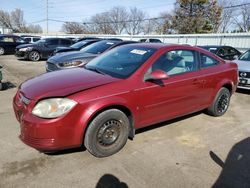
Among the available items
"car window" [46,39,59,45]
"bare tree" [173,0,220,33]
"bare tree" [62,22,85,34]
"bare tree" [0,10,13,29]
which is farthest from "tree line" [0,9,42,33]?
"car window" [46,39,59,45]

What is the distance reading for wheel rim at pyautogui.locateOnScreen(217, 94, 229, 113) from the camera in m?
5.78

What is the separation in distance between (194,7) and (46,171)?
42837mm

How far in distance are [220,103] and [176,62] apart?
1.74 meters

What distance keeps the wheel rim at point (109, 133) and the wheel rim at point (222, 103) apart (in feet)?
9.27

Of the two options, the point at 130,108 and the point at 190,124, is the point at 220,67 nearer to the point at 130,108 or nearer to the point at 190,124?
the point at 190,124

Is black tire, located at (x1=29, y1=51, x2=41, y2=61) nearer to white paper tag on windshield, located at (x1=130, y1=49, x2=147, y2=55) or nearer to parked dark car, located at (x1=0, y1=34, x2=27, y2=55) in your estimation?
parked dark car, located at (x1=0, y1=34, x2=27, y2=55)

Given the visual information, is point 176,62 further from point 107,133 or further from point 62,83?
point 62,83

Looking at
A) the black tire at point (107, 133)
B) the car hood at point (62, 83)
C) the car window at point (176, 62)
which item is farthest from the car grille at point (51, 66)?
the black tire at point (107, 133)

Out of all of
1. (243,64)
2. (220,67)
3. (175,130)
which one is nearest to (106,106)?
(175,130)

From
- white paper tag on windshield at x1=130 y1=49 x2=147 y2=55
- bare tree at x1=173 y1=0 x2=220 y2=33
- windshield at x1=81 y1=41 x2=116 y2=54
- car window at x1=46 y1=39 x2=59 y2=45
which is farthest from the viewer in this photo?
bare tree at x1=173 y1=0 x2=220 y2=33

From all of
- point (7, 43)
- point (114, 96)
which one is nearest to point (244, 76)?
point (114, 96)

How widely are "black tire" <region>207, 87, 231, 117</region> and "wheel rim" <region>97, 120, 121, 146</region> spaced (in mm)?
2598

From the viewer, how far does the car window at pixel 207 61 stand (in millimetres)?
5254

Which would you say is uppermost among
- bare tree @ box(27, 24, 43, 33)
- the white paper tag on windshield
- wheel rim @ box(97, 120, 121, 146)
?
bare tree @ box(27, 24, 43, 33)
